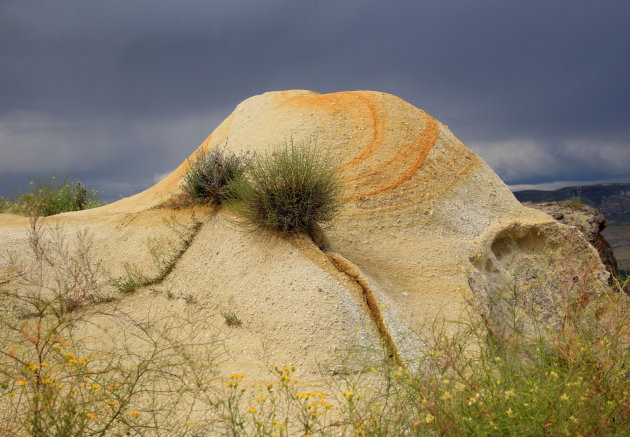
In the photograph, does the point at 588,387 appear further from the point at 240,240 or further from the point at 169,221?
the point at 169,221

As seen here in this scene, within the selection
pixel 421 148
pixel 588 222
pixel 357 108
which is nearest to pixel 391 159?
pixel 421 148

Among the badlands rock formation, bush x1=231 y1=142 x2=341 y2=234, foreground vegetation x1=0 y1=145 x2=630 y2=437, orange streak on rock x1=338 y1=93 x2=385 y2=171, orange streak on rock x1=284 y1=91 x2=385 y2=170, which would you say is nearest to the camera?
foreground vegetation x1=0 y1=145 x2=630 y2=437

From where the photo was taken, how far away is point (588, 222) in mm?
11406

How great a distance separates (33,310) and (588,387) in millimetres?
6325

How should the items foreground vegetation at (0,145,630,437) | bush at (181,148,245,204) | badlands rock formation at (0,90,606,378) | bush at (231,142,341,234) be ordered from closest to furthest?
foreground vegetation at (0,145,630,437) → badlands rock formation at (0,90,606,378) → bush at (231,142,341,234) → bush at (181,148,245,204)

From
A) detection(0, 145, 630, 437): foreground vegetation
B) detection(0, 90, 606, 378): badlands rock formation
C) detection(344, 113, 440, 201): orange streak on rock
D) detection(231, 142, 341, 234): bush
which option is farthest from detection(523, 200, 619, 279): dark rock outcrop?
detection(231, 142, 341, 234): bush

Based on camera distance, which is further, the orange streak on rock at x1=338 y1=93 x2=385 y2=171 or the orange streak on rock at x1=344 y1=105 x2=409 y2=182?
the orange streak on rock at x1=338 y1=93 x2=385 y2=171

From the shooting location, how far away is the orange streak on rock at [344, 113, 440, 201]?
7.46 m

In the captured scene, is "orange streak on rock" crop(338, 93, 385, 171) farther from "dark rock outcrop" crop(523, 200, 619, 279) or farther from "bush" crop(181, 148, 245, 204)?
"dark rock outcrop" crop(523, 200, 619, 279)

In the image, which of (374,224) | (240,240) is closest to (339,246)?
(374,224)

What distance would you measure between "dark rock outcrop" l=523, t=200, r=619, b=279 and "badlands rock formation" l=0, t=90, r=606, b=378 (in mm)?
2580

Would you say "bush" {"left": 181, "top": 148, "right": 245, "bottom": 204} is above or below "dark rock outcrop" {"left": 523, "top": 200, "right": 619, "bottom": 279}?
above

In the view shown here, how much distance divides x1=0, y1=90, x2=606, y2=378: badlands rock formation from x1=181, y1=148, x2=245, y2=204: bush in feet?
1.08

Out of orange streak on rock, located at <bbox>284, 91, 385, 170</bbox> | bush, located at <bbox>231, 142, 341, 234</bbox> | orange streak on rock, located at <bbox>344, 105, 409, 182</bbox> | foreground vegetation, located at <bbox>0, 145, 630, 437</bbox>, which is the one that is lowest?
foreground vegetation, located at <bbox>0, 145, 630, 437</bbox>
